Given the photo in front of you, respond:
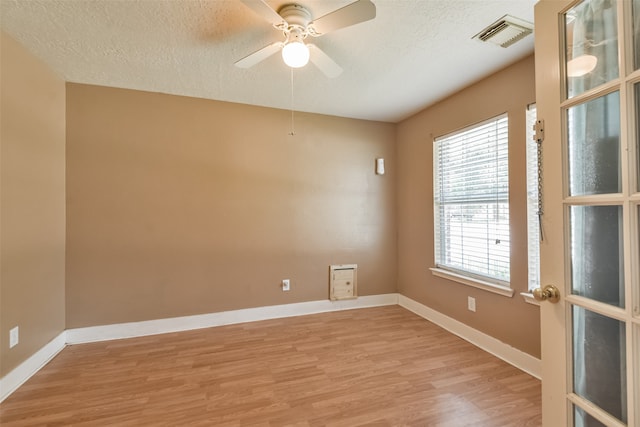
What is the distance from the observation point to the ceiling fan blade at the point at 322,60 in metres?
1.82

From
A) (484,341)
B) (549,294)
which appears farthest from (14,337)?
(484,341)

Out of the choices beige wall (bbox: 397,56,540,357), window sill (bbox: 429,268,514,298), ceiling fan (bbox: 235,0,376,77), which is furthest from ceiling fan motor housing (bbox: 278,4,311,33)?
window sill (bbox: 429,268,514,298)

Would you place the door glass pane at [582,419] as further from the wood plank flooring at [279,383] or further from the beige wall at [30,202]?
the beige wall at [30,202]

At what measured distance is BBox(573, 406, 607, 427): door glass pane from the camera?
0.94 m

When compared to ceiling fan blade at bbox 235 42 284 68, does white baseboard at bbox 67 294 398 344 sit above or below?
below

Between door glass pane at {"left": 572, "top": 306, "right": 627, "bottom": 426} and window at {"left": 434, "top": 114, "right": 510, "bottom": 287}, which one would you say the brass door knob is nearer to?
door glass pane at {"left": 572, "top": 306, "right": 627, "bottom": 426}

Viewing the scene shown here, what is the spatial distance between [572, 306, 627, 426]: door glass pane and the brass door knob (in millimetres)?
58

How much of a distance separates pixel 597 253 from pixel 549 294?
0.69 ft

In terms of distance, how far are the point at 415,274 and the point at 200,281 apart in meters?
2.52

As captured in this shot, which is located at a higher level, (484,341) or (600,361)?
(600,361)

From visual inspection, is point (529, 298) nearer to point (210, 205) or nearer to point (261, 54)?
point (261, 54)

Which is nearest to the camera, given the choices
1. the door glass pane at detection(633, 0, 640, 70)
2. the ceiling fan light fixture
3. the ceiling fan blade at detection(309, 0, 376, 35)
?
the door glass pane at detection(633, 0, 640, 70)

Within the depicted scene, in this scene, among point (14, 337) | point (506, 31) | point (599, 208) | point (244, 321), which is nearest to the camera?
point (599, 208)

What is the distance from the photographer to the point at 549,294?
1.04 metres
